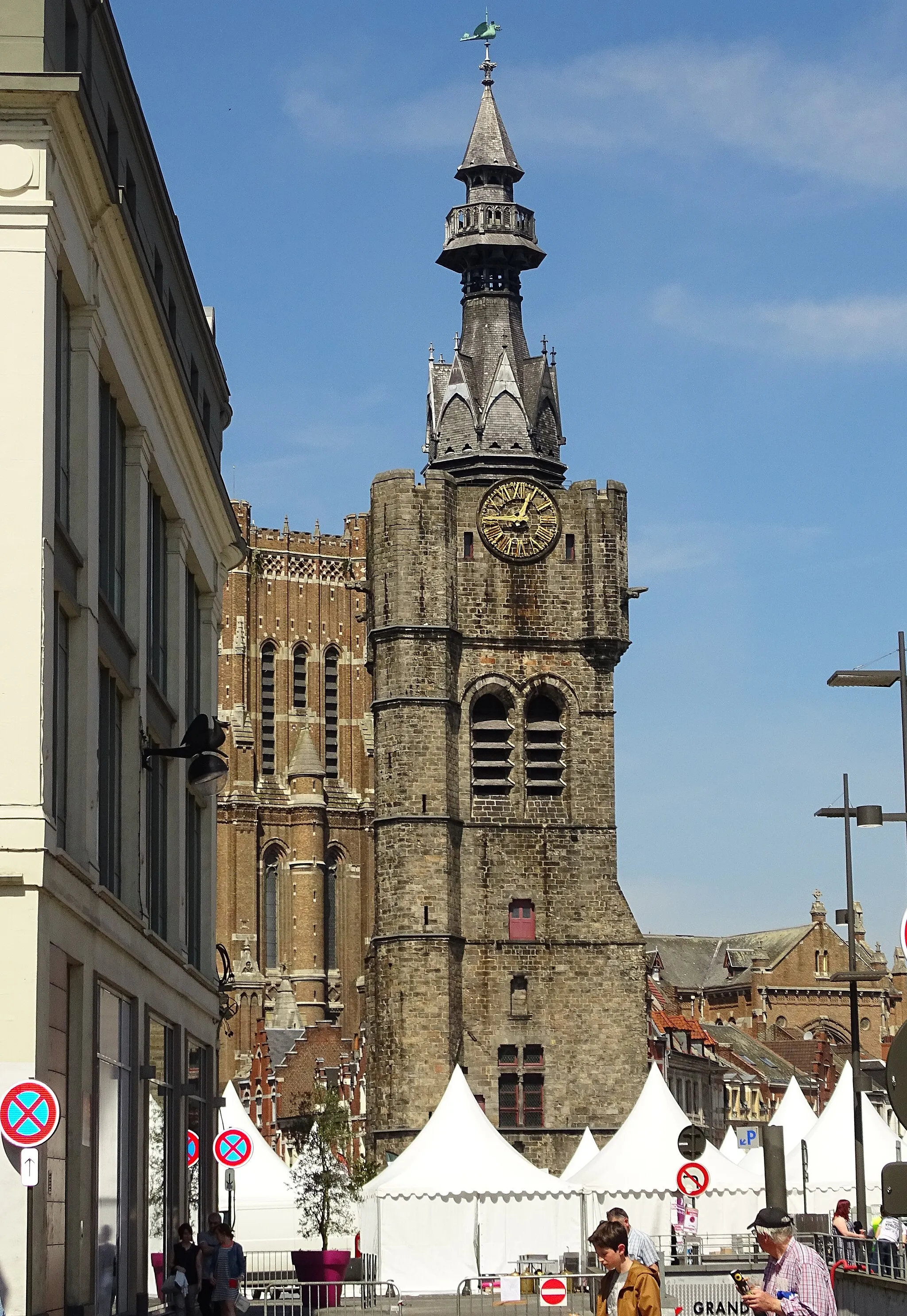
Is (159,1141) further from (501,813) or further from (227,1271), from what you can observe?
(501,813)

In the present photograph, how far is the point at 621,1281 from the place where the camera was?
1245 centimetres

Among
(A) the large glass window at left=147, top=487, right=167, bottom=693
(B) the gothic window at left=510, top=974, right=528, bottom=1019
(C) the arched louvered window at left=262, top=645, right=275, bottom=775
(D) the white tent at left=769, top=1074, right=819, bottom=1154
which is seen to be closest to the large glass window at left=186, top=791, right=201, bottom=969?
(A) the large glass window at left=147, top=487, right=167, bottom=693

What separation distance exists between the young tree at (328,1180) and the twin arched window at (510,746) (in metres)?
9.73

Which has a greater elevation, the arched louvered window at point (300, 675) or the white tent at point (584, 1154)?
the arched louvered window at point (300, 675)

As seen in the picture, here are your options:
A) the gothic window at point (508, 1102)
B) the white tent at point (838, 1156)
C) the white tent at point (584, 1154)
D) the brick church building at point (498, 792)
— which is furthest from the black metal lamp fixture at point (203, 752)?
the gothic window at point (508, 1102)

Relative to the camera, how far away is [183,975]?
30.0 metres

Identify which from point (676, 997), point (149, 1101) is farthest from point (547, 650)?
point (676, 997)

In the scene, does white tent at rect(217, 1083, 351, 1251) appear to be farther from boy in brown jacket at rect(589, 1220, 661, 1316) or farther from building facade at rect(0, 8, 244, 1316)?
boy in brown jacket at rect(589, 1220, 661, 1316)

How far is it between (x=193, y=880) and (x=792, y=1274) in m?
23.0

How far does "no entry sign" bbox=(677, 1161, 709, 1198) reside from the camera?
33906mm

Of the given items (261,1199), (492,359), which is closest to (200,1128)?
(261,1199)

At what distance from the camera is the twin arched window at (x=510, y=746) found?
6325 cm

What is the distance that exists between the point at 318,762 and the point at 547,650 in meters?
50.7

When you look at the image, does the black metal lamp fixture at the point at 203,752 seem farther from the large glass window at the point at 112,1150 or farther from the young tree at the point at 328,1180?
the young tree at the point at 328,1180
